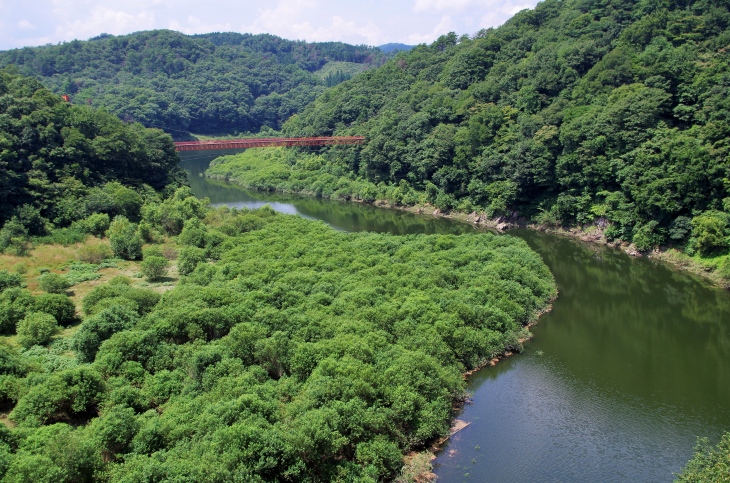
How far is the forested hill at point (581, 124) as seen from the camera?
45.3m

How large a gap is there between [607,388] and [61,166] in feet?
165

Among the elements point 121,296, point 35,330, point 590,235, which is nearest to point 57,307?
point 35,330

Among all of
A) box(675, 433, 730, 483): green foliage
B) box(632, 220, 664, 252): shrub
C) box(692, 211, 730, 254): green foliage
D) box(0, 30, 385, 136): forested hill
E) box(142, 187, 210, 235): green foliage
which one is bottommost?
box(675, 433, 730, 483): green foliage

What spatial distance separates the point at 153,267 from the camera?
37.7 meters

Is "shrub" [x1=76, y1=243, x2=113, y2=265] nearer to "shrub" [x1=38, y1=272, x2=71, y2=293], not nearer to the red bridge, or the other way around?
"shrub" [x1=38, y1=272, x2=71, y2=293]

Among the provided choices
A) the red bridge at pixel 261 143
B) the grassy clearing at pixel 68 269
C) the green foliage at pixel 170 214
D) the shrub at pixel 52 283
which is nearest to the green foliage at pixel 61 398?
the grassy clearing at pixel 68 269

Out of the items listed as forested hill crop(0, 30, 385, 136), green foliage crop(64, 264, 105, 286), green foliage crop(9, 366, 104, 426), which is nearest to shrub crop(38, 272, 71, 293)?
green foliage crop(64, 264, 105, 286)

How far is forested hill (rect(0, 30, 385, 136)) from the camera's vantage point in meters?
136

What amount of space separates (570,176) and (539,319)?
2417 centimetres

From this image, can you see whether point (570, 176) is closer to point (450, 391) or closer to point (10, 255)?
point (450, 391)

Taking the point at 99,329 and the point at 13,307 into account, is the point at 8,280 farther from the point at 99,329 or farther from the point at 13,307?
the point at 99,329

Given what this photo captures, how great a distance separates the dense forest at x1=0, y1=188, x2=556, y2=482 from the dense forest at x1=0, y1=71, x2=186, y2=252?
50.0 ft

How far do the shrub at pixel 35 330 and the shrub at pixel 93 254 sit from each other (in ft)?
47.6

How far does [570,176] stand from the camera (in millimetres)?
54062
